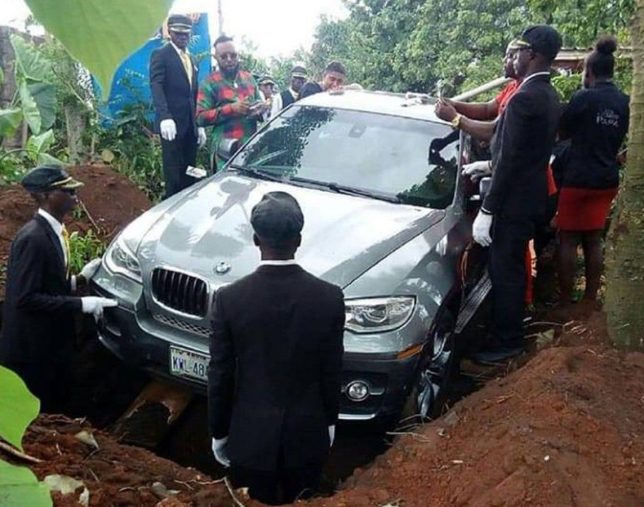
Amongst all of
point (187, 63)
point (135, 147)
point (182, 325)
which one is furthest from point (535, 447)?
point (135, 147)

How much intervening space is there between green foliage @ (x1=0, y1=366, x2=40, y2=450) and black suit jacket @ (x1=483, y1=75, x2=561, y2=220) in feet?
13.4

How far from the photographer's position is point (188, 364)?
416 centimetres

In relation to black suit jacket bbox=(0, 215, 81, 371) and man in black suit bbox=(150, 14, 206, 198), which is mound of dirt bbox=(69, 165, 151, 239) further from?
black suit jacket bbox=(0, 215, 81, 371)

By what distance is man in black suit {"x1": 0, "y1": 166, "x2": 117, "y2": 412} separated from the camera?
4.00 m

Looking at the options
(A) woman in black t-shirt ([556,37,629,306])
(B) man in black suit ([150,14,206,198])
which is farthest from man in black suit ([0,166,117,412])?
(A) woman in black t-shirt ([556,37,629,306])

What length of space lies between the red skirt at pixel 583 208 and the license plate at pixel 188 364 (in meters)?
2.76

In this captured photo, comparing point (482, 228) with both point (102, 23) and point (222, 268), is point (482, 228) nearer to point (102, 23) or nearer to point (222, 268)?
point (222, 268)

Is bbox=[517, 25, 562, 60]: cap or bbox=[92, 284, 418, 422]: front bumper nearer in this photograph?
bbox=[92, 284, 418, 422]: front bumper

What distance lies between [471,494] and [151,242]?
2223mm

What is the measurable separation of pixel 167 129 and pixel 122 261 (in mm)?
2390

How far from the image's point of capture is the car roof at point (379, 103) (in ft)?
18.0

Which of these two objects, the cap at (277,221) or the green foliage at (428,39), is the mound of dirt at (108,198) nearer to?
the cap at (277,221)

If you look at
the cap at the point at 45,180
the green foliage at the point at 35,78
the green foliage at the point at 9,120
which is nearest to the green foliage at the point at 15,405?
the cap at the point at 45,180

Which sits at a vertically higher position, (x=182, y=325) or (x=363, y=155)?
(x=363, y=155)
